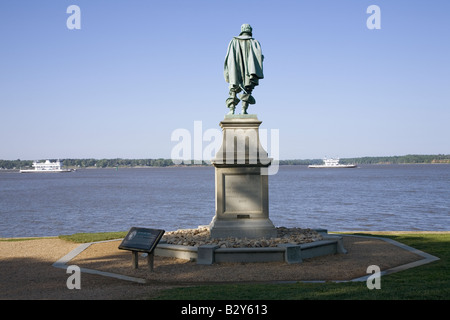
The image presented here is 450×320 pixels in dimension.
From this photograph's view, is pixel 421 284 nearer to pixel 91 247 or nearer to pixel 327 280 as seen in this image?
pixel 327 280

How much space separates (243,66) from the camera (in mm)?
13016

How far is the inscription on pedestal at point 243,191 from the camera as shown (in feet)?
40.4

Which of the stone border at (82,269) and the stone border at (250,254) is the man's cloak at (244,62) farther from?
the stone border at (82,269)

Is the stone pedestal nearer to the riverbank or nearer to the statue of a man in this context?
the statue of a man

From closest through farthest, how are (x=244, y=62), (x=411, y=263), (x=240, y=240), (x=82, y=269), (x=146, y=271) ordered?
(x=146, y=271) < (x=82, y=269) < (x=411, y=263) < (x=240, y=240) < (x=244, y=62)

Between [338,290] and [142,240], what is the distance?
14.8 feet

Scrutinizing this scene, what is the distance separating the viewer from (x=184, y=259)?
11266mm

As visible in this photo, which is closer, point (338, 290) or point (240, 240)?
point (338, 290)

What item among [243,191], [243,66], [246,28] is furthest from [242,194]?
[246,28]

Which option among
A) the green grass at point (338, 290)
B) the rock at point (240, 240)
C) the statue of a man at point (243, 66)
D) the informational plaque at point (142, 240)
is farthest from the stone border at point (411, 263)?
the statue of a man at point (243, 66)

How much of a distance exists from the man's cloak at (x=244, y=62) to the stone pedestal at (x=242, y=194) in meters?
1.99

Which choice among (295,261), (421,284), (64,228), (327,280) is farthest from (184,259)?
(64,228)

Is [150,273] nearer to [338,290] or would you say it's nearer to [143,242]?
[143,242]
